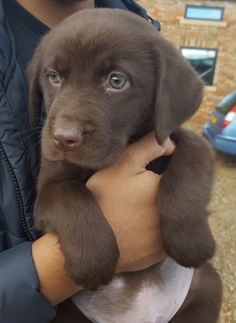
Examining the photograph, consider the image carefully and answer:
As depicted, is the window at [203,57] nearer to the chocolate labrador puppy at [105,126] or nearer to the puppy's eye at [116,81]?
the chocolate labrador puppy at [105,126]

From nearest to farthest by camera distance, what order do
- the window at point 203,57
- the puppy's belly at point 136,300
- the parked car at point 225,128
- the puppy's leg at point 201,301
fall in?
the puppy's belly at point 136,300 → the puppy's leg at point 201,301 → the parked car at point 225,128 → the window at point 203,57

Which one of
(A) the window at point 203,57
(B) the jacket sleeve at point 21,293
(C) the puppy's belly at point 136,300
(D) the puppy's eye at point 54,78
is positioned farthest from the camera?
(A) the window at point 203,57

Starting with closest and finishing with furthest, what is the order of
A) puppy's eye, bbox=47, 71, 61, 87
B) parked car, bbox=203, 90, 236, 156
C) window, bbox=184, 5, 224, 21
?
puppy's eye, bbox=47, 71, 61, 87 → parked car, bbox=203, 90, 236, 156 → window, bbox=184, 5, 224, 21

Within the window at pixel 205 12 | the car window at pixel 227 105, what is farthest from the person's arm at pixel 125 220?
the window at pixel 205 12

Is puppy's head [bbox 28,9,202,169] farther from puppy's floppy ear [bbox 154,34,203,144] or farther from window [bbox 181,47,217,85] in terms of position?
window [bbox 181,47,217,85]

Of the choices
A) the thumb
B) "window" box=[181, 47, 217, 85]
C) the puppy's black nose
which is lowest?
"window" box=[181, 47, 217, 85]

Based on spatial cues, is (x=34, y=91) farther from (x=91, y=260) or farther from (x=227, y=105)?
(x=227, y=105)

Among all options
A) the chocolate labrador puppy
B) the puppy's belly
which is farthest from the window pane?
the puppy's belly
